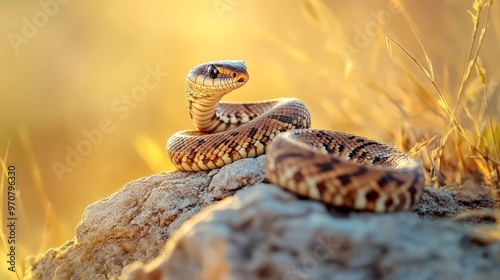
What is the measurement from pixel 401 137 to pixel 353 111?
66.4 inches

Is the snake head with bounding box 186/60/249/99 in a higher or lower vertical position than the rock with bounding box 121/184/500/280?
higher

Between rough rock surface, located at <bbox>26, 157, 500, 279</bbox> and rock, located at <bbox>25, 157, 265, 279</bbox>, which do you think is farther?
rock, located at <bbox>25, 157, 265, 279</bbox>

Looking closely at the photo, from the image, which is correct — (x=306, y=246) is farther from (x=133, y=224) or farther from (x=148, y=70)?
(x=148, y=70)

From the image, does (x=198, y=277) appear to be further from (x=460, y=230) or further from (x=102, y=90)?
(x=102, y=90)

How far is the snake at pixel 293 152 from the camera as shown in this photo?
12.8 feet

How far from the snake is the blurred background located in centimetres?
181

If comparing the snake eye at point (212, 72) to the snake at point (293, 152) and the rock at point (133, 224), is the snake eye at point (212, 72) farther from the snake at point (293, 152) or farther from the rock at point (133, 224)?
the rock at point (133, 224)
